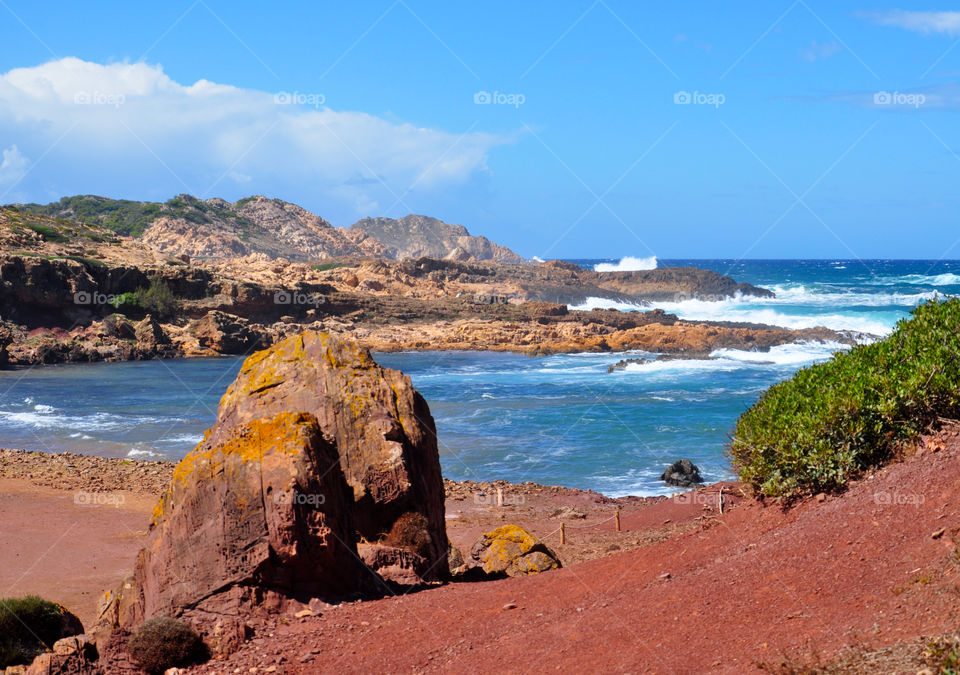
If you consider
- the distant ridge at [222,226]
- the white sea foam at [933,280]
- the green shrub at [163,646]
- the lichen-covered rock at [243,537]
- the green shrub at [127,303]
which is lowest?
the green shrub at [163,646]

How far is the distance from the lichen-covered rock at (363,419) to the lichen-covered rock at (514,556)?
792 millimetres

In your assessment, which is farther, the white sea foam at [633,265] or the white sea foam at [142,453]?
the white sea foam at [633,265]

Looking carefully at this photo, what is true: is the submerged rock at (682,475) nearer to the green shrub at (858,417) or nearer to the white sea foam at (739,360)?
the green shrub at (858,417)

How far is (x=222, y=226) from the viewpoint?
370 ft

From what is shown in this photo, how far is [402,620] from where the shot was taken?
23.2 feet

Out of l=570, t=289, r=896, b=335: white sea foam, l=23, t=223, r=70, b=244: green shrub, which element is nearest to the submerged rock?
l=570, t=289, r=896, b=335: white sea foam

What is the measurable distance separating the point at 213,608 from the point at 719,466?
629 inches

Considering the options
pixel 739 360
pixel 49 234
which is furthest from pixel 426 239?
pixel 739 360

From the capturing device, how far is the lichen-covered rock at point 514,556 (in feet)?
31.8

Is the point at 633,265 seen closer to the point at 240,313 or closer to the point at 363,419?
the point at 240,313

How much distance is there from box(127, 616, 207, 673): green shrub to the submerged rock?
13.6 m

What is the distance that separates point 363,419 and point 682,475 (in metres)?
11.6

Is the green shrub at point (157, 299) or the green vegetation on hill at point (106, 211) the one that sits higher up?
the green vegetation on hill at point (106, 211)

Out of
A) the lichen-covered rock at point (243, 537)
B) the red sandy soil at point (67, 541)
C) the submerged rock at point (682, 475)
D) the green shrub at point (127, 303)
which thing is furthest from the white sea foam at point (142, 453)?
the green shrub at point (127, 303)
